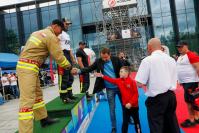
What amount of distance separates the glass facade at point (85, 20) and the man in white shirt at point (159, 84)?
28.7m

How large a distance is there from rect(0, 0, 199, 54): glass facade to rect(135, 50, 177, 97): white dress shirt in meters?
28.8

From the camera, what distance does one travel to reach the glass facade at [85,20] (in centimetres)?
3700

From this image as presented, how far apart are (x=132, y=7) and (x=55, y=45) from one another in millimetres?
21532

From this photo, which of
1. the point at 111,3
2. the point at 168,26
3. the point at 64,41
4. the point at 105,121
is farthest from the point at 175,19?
the point at 64,41

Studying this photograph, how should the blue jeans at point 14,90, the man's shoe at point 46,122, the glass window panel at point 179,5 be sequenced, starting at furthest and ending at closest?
the glass window panel at point 179,5, the blue jeans at point 14,90, the man's shoe at point 46,122

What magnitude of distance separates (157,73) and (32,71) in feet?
5.98

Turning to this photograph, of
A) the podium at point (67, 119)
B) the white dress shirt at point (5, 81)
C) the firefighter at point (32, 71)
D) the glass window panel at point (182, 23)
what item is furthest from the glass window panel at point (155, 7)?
the firefighter at point (32, 71)

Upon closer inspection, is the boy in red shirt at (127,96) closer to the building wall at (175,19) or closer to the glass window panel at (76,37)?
the building wall at (175,19)

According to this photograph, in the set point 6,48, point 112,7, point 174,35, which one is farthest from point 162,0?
point 6,48

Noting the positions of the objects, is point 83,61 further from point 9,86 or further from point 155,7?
point 155,7

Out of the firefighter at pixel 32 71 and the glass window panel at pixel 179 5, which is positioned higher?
the glass window panel at pixel 179 5

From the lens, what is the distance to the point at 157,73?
13.5 ft

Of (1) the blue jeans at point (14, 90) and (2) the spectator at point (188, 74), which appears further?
(1) the blue jeans at point (14, 90)

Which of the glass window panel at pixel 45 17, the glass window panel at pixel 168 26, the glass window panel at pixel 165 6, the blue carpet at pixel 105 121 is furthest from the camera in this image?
the glass window panel at pixel 45 17
